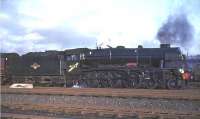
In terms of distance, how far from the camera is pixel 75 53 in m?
26.1

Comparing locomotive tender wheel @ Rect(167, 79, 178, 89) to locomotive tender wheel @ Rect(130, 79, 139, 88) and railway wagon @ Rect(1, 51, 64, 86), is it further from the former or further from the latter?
railway wagon @ Rect(1, 51, 64, 86)

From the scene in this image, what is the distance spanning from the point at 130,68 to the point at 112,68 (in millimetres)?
1234

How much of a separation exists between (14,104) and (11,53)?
18121 millimetres

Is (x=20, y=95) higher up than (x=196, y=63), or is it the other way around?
(x=196, y=63)

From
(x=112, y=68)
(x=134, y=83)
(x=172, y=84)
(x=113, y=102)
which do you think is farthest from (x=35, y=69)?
(x=113, y=102)

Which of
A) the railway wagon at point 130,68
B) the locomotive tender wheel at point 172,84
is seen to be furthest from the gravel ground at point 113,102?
the locomotive tender wheel at point 172,84

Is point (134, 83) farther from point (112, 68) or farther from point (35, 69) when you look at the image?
point (35, 69)

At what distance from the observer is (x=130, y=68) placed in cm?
2347

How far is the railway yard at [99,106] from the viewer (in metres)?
11.8

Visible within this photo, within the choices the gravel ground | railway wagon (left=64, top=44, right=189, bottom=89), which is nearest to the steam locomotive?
railway wagon (left=64, top=44, right=189, bottom=89)

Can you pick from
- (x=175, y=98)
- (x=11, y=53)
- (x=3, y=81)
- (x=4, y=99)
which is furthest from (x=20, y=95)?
(x=11, y=53)

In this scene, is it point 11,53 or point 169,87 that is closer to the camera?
point 169,87

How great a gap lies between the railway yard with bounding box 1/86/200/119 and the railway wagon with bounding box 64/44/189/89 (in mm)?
6374

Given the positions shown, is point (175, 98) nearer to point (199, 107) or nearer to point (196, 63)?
point (199, 107)
